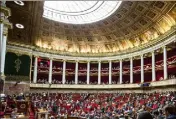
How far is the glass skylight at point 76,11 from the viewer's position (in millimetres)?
30688

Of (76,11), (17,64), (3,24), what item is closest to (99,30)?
(76,11)

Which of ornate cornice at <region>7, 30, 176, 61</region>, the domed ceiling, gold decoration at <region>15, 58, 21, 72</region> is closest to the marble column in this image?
the domed ceiling

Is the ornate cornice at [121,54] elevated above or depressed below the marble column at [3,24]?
above

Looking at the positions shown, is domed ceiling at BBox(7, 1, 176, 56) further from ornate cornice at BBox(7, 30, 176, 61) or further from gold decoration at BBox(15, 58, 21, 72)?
gold decoration at BBox(15, 58, 21, 72)

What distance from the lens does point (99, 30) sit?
115 feet

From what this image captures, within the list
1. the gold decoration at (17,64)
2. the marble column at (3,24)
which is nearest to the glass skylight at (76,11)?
the gold decoration at (17,64)

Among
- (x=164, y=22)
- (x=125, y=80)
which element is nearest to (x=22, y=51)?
(x=125, y=80)

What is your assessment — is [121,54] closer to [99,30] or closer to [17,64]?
[99,30]

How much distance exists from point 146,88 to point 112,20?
11150mm

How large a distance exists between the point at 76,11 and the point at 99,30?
5086 millimetres

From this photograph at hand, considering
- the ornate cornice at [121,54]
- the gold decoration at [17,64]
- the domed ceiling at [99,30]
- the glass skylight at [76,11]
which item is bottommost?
the gold decoration at [17,64]

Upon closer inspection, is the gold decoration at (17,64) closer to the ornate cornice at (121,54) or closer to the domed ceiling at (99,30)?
the ornate cornice at (121,54)

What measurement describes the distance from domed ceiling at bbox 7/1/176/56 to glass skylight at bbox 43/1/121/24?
241mm

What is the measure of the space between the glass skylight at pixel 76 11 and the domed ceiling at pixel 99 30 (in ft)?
0.79
